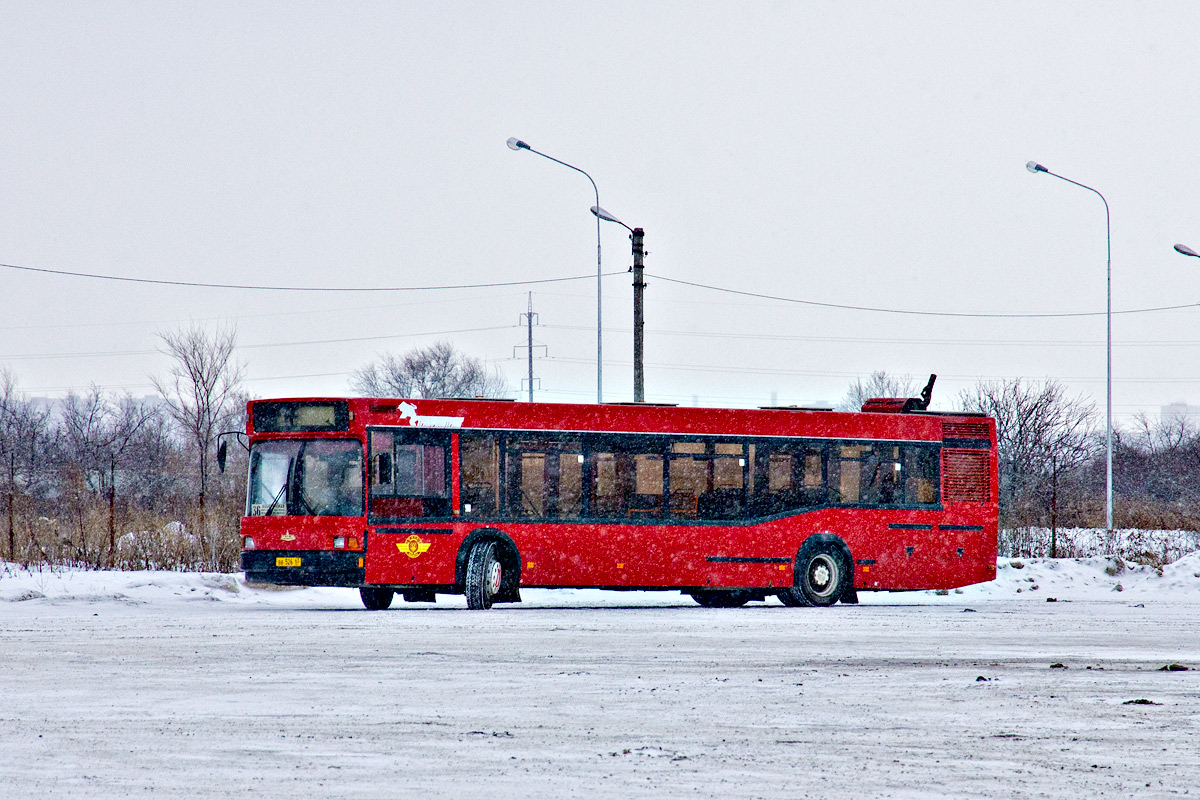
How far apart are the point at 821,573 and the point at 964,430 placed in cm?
333

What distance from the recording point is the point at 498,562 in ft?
64.7

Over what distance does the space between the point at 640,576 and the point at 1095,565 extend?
10.7 m

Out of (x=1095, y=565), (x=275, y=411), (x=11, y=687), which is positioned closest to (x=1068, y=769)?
(x=11, y=687)

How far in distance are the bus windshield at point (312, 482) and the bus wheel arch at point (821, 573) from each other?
6576 mm

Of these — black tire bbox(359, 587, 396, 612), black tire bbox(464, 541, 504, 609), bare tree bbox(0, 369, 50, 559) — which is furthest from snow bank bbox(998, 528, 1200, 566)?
bare tree bbox(0, 369, 50, 559)

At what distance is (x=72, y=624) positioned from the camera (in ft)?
54.2

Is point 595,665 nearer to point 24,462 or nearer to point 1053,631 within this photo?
point 1053,631

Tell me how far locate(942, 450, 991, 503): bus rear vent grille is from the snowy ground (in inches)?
144

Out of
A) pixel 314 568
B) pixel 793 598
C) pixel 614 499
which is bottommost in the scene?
pixel 793 598

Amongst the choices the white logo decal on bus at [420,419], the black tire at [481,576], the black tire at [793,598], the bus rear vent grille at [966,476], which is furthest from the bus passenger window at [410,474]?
the bus rear vent grille at [966,476]

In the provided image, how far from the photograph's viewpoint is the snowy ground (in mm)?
7266

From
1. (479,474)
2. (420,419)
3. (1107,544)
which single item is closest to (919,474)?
(479,474)

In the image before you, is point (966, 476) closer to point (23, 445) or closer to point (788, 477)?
point (788, 477)

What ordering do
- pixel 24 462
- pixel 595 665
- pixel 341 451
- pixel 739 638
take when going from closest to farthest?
pixel 595 665, pixel 739 638, pixel 341 451, pixel 24 462
